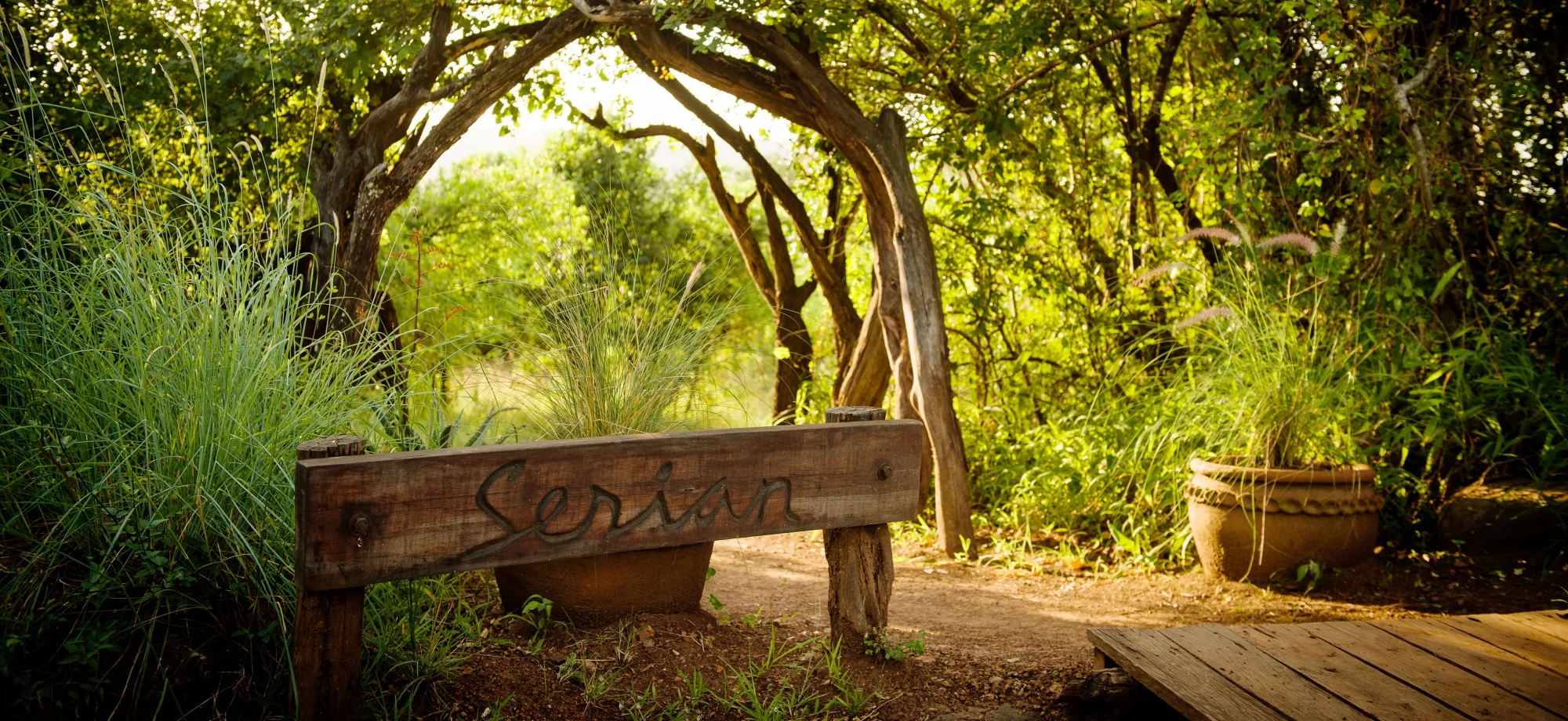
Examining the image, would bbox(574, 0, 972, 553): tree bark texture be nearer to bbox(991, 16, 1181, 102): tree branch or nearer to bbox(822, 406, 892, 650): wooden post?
bbox(991, 16, 1181, 102): tree branch

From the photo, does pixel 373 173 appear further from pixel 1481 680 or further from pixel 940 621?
pixel 1481 680

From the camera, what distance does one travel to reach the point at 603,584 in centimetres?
288

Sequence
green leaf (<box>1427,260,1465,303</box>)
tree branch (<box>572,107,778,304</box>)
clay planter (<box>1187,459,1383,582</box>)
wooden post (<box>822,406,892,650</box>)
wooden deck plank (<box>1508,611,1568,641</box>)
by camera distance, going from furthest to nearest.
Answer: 1. tree branch (<box>572,107,778,304</box>)
2. green leaf (<box>1427,260,1465,303</box>)
3. clay planter (<box>1187,459,1383,582</box>)
4. wooden post (<box>822,406,892,650</box>)
5. wooden deck plank (<box>1508,611,1568,641</box>)

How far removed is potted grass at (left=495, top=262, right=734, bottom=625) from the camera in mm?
2881

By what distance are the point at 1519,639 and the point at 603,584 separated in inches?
93.7

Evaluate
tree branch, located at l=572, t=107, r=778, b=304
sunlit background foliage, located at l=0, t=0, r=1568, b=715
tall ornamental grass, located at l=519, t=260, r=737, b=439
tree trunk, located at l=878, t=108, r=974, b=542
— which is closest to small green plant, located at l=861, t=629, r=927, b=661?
tall ornamental grass, located at l=519, t=260, r=737, b=439

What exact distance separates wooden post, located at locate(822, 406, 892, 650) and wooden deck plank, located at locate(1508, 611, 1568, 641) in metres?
1.68

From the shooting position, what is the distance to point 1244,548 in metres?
3.96

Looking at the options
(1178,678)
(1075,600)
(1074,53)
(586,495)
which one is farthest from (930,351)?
(586,495)

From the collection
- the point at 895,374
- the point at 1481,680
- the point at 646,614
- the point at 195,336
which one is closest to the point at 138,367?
the point at 195,336

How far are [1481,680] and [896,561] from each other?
2.68m

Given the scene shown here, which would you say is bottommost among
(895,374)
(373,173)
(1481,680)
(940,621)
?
(940,621)

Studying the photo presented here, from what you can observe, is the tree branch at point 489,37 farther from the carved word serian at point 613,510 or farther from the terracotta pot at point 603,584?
the carved word serian at point 613,510

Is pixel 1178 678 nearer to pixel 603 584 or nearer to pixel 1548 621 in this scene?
pixel 1548 621
